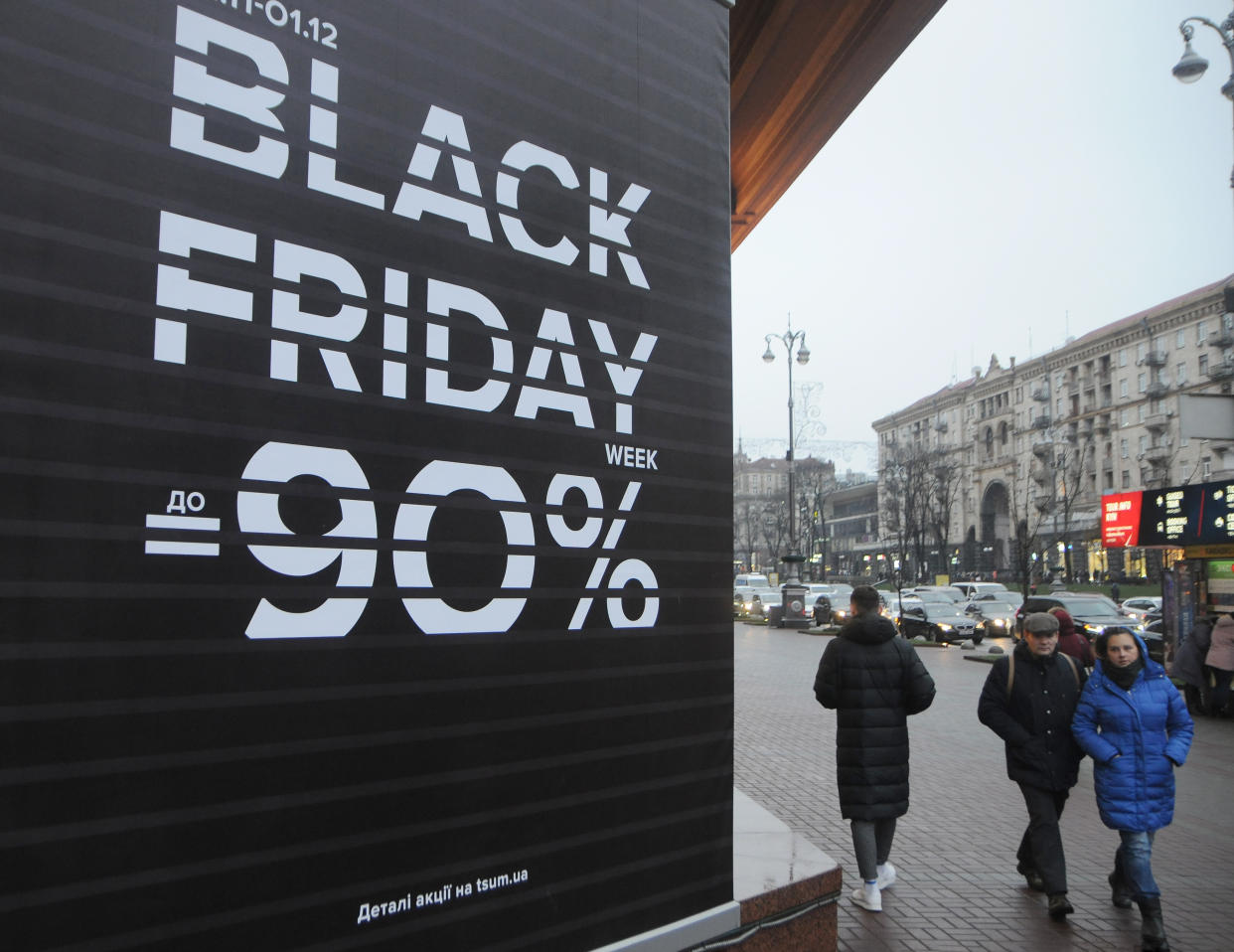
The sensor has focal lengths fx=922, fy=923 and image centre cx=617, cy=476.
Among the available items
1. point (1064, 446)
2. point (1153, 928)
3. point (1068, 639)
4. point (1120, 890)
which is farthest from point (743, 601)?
point (1153, 928)

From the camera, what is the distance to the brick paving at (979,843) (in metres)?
5.46

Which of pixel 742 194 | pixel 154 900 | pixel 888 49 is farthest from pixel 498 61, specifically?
pixel 742 194

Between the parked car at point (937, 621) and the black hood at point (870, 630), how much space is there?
73.0 ft

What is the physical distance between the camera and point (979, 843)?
24.6 feet

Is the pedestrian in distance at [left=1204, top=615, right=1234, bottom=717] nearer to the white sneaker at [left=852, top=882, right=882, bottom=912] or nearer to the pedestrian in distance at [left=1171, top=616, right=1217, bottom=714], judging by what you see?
the pedestrian in distance at [left=1171, top=616, right=1217, bottom=714]

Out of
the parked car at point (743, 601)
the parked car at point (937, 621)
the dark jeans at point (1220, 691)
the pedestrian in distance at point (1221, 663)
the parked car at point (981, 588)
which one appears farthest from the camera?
the parked car at point (743, 601)

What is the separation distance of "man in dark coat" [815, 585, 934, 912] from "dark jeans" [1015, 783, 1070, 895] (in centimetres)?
78

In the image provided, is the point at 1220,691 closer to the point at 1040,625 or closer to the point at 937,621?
the point at 1040,625

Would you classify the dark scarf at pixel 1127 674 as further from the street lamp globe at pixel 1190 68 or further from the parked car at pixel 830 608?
the parked car at pixel 830 608

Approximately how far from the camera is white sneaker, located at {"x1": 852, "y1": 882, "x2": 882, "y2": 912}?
583 cm

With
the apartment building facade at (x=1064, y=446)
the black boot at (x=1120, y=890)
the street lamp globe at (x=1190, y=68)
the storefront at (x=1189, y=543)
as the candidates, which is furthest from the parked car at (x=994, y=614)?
the black boot at (x=1120, y=890)

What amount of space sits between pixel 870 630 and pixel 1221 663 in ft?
34.4

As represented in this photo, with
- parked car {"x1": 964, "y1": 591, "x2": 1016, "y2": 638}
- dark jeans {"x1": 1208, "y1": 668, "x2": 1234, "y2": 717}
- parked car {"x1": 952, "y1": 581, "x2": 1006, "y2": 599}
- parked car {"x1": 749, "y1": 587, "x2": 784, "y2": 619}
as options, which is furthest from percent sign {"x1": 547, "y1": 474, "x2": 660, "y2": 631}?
parked car {"x1": 749, "y1": 587, "x2": 784, "y2": 619}

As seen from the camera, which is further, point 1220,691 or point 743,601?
point 743,601
